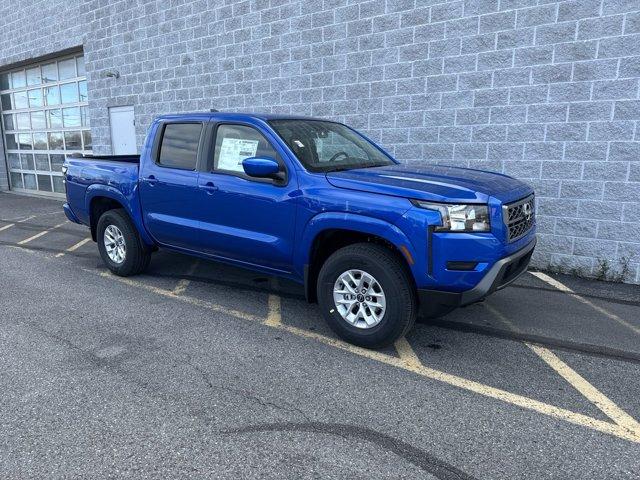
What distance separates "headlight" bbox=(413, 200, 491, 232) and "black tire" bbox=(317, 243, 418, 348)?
47 centimetres

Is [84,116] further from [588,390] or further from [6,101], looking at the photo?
[588,390]

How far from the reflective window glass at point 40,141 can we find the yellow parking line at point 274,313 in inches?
481

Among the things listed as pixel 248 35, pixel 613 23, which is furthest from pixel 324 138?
pixel 248 35

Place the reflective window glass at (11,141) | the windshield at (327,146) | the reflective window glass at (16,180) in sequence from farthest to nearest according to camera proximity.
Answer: the reflective window glass at (16,180), the reflective window glass at (11,141), the windshield at (327,146)

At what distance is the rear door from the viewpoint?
16.4 feet

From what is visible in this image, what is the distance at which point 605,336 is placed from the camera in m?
4.34

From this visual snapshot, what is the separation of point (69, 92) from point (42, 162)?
2608 millimetres

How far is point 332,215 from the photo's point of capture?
3.94 m

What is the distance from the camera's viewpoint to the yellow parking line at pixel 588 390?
9.81 ft

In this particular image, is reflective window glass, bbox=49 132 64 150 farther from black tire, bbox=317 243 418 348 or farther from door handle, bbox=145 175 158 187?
black tire, bbox=317 243 418 348

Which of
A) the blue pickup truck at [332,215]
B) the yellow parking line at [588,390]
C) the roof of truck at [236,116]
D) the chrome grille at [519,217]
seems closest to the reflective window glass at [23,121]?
the blue pickup truck at [332,215]

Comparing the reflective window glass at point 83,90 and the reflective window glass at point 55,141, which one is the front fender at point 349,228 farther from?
the reflective window glass at point 55,141

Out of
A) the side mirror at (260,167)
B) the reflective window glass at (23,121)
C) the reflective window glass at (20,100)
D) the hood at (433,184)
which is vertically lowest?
the hood at (433,184)

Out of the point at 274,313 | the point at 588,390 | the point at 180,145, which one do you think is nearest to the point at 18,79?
the point at 180,145
